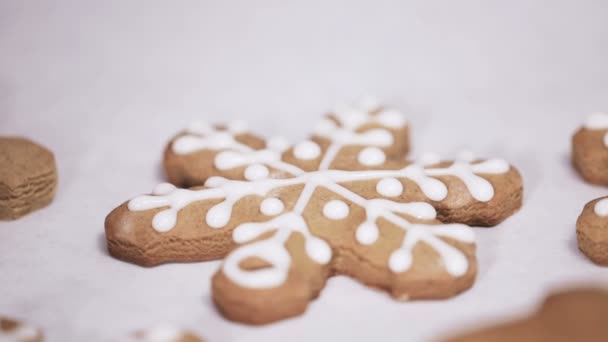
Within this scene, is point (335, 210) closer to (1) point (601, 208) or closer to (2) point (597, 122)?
(1) point (601, 208)

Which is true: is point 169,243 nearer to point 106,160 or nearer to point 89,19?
point 106,160

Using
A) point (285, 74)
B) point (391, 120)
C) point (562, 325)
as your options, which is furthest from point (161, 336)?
point (285, 74)

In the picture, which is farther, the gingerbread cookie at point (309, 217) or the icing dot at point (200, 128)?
the icing dot at point (200, 128)

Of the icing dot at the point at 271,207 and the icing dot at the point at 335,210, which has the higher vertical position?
the icing dot at the point at 335,210

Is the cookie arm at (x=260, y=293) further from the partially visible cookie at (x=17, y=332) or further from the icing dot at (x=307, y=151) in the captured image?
the icing dot at (x=307, y=151)

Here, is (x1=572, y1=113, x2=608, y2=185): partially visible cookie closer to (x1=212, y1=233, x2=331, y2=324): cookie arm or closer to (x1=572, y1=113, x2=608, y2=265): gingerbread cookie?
(x1=572, y1=113, x2=608, y2=265): gingerbread cookie

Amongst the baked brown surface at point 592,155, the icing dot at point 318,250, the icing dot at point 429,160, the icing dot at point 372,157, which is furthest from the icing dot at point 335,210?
the baked brown surface at point 592,155

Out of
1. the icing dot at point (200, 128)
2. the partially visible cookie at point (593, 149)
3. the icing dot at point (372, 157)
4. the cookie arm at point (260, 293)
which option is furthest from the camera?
the icing dot at point (200, 128)

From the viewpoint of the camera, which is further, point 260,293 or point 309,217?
point 309,217
